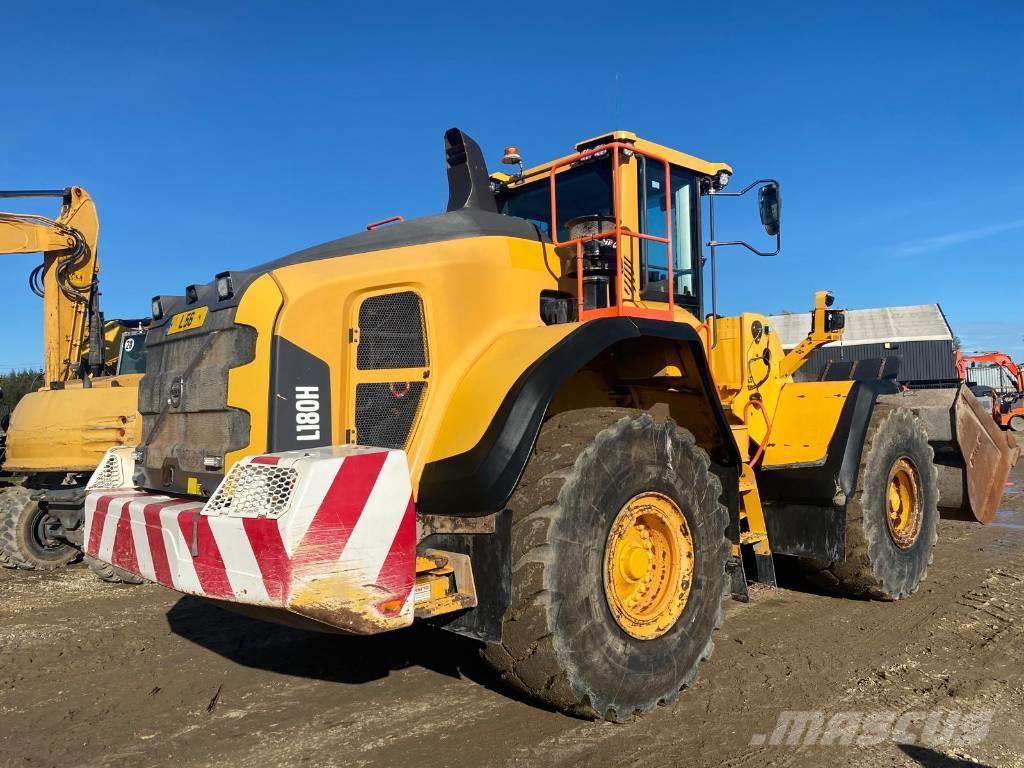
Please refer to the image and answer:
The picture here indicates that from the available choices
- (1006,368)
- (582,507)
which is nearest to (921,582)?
A: (582,507)

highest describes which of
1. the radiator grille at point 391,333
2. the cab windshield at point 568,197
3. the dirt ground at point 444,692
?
the cab windshield at point 568,197

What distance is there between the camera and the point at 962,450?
23.8ft

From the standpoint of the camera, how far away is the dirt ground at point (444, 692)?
11.2 feet

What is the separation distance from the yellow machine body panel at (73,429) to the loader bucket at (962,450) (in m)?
7.55

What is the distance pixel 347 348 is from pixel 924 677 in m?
3.46

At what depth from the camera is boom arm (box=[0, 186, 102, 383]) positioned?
11.5 metres

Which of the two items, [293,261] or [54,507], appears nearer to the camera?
[293,261]

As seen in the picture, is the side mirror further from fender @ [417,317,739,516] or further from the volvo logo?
the volvo logo

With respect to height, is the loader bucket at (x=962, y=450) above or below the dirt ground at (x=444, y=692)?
above

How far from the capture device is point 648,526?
13.3 ft

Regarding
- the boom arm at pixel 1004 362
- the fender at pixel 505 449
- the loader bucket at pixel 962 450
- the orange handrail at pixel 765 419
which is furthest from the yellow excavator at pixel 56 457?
the boom arm at pixel 1004 362

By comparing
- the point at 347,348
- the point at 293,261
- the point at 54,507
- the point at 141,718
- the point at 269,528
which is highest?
the point at 293,261

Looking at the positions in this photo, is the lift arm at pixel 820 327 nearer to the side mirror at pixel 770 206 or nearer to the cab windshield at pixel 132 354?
the side mirror at pixel 770 206

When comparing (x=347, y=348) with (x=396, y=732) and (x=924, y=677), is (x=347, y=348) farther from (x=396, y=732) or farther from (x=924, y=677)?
(x=924, y=677)
